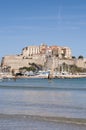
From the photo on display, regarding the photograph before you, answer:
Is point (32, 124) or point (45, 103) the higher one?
point (45, 103)

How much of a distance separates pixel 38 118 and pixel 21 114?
6.04 feet

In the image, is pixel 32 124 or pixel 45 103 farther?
pixel 45 103

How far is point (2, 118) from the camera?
795 inches

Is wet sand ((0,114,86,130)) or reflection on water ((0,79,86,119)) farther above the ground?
reflection on water ((0,79,86,119))

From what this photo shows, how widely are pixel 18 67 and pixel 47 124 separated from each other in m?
180

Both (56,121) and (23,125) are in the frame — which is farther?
(56,121)

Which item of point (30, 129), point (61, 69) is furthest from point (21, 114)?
point (61, 69)

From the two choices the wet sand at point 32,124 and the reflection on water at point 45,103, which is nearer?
the wet sand at point 32,124

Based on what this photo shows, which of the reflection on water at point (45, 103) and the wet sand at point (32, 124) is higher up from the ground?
the reflection on water at point (45, 103)

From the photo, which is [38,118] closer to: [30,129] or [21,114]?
[21,114]

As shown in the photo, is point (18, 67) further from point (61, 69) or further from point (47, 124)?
point (47, 124)

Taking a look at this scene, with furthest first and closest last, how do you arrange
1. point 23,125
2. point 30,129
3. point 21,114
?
point 21,114 → point 23,125 → point 30,129

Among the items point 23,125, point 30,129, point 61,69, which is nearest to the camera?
point 30,129

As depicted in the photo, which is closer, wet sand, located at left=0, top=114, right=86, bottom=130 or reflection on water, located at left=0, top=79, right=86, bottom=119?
wet sand, located at left=0, top=114, right=86, bottom=130
